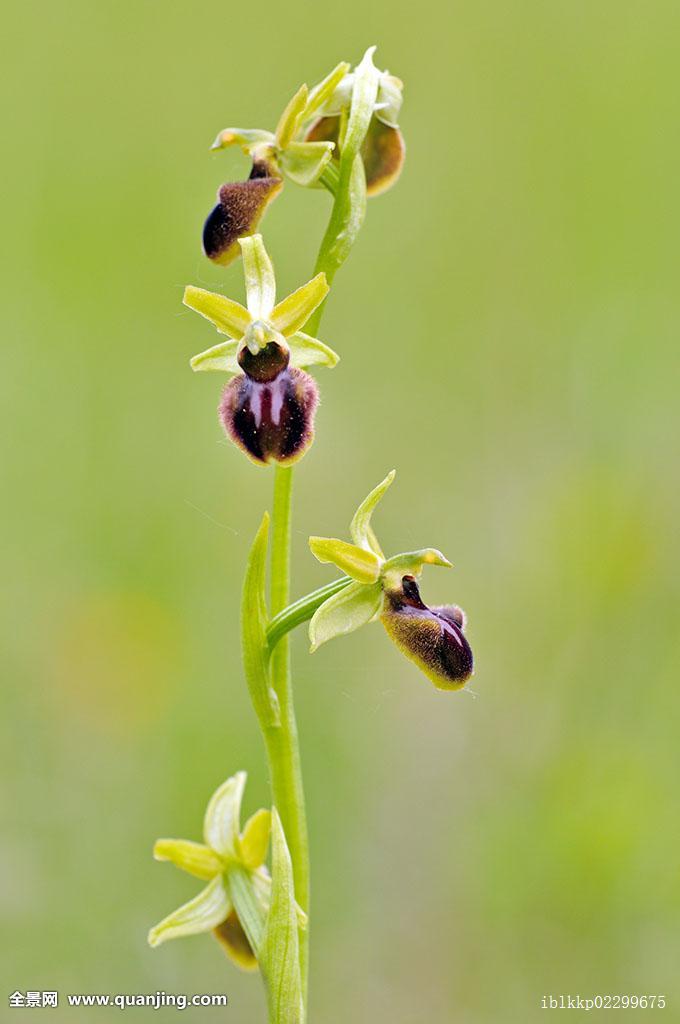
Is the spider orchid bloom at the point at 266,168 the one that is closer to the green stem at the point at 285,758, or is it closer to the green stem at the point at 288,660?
the green stem at the point at 288,660

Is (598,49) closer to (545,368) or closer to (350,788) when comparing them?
(545,368)

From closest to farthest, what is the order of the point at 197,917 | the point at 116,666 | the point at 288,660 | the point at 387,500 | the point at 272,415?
the point at 272,415
the point at 288,660
the point at 197,917
the point at 116,666
the point at 387,500

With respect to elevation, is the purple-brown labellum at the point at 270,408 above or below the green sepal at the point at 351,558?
above

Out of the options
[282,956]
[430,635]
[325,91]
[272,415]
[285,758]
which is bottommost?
[282,956]

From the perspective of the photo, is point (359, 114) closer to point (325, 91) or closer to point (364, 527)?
point (325, 91)

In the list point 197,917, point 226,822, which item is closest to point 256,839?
point 226,822

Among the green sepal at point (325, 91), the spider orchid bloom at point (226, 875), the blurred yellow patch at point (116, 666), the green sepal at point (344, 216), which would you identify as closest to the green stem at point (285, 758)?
the spider orchid bloom at point (226, 875)
